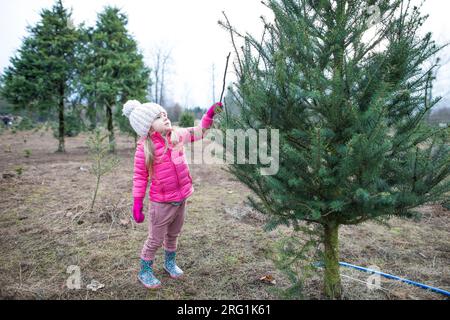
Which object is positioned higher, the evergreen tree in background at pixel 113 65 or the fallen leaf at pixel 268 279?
the evergreen tree in background at pixel 113 65

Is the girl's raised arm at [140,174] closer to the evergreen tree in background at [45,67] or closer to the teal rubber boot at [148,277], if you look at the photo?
the teal rubber boot at [148,277]

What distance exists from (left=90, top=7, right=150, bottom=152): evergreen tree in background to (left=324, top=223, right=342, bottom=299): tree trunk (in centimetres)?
1267

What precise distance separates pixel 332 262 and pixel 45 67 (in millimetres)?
14668

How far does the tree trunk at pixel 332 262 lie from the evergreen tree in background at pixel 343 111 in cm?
2

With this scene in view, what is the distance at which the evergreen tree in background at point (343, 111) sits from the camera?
76.2 inches

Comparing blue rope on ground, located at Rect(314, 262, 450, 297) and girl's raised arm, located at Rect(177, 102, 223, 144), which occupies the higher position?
girl's raised arm, located at Rect(177, 102, 223, 144)

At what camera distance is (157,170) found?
300 centimetres

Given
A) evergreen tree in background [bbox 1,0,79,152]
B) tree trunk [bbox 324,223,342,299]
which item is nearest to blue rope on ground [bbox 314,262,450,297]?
tree trunk [bbox 324,223,342,299]

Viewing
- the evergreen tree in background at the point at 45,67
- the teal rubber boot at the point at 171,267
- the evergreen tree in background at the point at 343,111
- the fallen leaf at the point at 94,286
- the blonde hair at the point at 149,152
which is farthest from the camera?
the evergreen tree in background at the point at 45,67

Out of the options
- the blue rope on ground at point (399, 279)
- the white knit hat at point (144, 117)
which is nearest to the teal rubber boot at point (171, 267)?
Result: the white knit hat at point (144, 117)

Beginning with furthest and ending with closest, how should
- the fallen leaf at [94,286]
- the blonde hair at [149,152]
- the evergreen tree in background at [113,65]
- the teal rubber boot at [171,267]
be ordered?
the evergreen tree in background at [113,65] → the teal rubber boot at [171,267] → the fallen leaf at [94,286] → the blonde hair at [149,152]

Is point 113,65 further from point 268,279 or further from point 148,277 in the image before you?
point 268,279

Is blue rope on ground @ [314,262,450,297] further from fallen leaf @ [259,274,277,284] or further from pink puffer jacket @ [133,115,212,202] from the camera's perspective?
pink puffer jacket @ [133,115,212,202]

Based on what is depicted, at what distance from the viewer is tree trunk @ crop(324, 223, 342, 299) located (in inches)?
103
